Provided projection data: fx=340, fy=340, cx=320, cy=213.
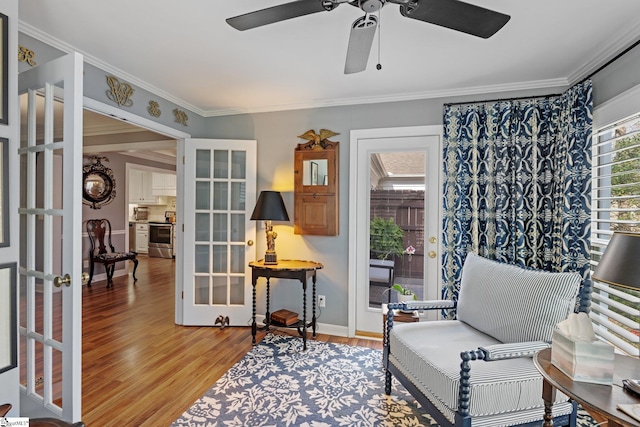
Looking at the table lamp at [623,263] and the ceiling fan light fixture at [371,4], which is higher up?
the ceiling fan light fixture at [371,4]

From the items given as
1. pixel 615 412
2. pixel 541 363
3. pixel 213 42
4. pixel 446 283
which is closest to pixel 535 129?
pixel 446 283

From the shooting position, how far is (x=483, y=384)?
1.67 m

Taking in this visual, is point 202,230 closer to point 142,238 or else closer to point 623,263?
point 623,263

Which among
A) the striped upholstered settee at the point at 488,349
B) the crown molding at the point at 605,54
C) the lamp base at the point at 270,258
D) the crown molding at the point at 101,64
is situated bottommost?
the striped upholstered settee at the point at 488,349

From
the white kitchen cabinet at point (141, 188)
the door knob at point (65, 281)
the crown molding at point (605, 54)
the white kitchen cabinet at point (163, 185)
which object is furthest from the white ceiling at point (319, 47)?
the white kitchen cabinet at point (141, 188)

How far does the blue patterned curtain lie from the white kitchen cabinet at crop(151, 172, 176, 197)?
775 cm

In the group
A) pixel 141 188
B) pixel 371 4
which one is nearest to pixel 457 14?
pixel 371 4

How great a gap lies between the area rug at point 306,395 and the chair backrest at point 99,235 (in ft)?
14.4

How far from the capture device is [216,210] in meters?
3.77

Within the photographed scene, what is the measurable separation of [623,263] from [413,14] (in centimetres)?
130

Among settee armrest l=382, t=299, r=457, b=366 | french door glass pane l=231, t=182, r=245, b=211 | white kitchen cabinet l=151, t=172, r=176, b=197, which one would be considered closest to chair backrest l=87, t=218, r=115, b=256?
white kitchen cabinet l=151, t=172, r=176, b=197

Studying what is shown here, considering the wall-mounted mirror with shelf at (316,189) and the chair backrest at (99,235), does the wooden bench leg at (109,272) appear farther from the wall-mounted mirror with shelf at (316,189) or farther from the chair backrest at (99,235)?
the wall-mounted mirror with shelf at (316,189)

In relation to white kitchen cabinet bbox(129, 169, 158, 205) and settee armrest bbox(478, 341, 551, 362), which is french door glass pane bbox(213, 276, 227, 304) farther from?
white kitchen cabinet bbox(129, 169, 158, 205)

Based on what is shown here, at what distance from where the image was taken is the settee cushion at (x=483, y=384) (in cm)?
167
